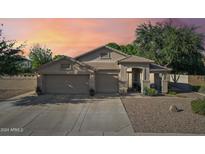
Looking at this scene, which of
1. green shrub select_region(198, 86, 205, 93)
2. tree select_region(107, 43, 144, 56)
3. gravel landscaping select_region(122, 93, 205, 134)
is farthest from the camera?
tree select_region(107, 43, 144, 56)

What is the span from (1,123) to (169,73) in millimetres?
7769

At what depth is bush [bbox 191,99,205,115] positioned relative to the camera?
42.3 ft

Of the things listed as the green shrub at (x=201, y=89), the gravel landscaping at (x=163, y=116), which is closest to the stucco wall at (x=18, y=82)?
the gravel landscaping at (x=163, y=116)

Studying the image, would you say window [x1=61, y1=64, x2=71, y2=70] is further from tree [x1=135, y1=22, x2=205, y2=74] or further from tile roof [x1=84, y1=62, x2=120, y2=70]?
tree [x1=135, y1=22, x2=205, y2=74]

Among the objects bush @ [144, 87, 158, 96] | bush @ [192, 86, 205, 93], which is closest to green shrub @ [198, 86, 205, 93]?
bush @ [192, 86, 205, 93]

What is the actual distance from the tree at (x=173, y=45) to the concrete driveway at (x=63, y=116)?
317cm

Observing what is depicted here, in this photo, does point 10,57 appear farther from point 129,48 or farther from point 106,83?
point 129,48

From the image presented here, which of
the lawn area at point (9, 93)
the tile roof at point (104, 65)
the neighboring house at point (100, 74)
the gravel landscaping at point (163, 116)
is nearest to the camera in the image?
the gravel landscaping at point (163, 116)

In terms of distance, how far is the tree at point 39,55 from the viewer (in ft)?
44.2

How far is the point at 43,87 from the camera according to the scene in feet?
48.8

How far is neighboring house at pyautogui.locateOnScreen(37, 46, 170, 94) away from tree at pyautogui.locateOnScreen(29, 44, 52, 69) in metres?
0.36

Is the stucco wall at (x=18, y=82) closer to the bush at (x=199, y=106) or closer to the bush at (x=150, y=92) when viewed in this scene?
the bush at (x=150, y=92)
